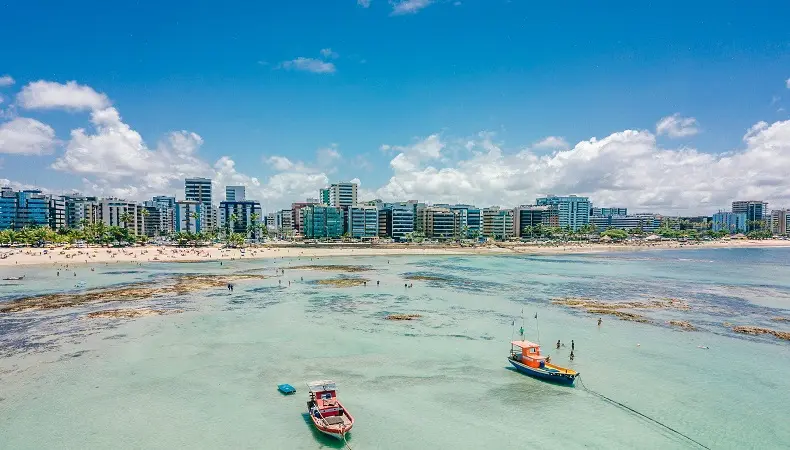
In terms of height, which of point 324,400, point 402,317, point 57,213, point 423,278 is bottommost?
point 423,278

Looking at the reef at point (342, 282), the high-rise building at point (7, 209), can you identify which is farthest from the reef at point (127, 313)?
the high-rise building at point (7, 209)

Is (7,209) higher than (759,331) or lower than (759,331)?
higher

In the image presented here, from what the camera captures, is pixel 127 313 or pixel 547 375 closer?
pixel 547 375

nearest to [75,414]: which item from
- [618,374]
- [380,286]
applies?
[618,374]

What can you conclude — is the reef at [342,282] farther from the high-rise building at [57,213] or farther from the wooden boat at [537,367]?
the high-rise building at [57,213]

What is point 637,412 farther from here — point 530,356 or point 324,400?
point 324,400

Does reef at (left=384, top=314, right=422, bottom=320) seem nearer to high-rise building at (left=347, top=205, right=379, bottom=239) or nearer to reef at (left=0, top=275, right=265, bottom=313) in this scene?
reef at (left=0, top=275, right=265, bottom=313)

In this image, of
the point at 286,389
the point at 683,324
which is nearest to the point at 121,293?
the point at 286,389
